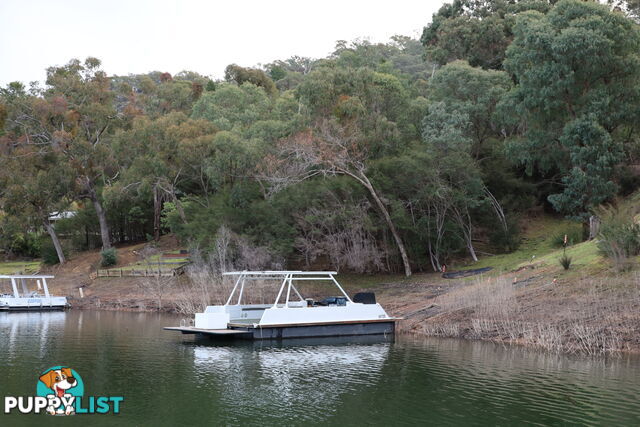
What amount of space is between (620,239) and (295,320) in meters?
15.3

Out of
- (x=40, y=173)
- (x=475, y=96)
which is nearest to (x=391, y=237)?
(x=475, y=96)

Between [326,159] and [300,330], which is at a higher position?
[326,159]

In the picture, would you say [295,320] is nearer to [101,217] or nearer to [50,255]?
[101,217]

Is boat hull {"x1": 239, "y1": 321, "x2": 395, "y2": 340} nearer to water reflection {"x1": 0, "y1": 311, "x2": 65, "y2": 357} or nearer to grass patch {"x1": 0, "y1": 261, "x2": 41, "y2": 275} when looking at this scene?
water reflection {"x1": 0, "y1": 311, "x2": 65, "y2": 357}

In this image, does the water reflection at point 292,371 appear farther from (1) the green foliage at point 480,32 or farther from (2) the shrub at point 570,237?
(1) the green foliage at point 480,32

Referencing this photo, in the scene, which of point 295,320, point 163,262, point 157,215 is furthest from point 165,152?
point 295,320

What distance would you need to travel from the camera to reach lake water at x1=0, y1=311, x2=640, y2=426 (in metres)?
17.4

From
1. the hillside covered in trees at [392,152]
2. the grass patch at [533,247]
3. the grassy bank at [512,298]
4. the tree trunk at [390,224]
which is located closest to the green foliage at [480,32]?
the hillside covered in trees at [392,152]

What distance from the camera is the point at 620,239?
1284 inches

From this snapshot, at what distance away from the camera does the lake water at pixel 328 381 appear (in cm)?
1741

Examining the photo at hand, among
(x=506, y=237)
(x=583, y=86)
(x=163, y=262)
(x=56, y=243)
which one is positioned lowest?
(x=163, y=262)

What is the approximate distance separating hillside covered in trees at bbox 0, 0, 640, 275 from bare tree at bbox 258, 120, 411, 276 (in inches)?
6.2

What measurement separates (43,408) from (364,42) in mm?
67982

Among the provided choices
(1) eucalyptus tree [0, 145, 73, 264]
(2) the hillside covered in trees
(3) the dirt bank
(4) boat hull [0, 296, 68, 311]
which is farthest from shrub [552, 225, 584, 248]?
(1) eucalyptus tree [0, 145, 73, 264]
